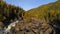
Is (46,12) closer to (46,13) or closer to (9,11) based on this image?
(46,13)

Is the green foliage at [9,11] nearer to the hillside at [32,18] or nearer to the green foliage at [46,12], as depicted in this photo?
the hillside at [32,18]

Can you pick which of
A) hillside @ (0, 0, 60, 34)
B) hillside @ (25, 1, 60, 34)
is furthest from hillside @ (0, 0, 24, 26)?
hillside @ (25, 1, 60, 34)

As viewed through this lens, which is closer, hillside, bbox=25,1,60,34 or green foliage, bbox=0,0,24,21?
hillside, bbox=25,1,60,34

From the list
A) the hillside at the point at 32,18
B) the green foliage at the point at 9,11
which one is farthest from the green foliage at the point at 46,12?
the green foliage at the point at 9,11

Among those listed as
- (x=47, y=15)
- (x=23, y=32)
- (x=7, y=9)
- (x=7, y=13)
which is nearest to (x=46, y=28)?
(x=23, y=32)

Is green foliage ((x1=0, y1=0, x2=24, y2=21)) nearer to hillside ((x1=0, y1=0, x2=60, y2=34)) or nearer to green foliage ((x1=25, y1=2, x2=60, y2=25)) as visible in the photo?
hillside ((x1=0, y1=0, x2=60, y2=34))

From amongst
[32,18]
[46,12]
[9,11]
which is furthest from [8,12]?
[46,12]

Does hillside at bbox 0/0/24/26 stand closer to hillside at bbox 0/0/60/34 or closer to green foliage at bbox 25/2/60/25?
hillside at bbox 0/0/60/34

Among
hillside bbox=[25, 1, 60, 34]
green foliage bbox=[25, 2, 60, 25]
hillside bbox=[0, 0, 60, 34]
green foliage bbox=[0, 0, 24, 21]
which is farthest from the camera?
green foliage bbox=[0, 0, 24, 21]

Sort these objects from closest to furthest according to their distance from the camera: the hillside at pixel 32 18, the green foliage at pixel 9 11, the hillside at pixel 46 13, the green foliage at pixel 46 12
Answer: the hillside at pixel 32 18 → the hillside at pixel 46 13 → the green foliage at pixel 46 12 → the green foliage at pixel 9 11

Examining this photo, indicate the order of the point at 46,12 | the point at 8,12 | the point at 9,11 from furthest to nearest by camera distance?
the point at 9,11, the point at 8,12, the point at 46,12

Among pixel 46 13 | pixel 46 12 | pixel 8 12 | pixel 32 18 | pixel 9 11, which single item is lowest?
pixel 32 18

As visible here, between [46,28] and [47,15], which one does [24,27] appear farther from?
[47,15]

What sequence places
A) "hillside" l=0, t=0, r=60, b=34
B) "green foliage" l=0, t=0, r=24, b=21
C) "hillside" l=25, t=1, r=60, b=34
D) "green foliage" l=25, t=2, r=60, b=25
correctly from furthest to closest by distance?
1. "green foliage" l=0, t=0, r=24, b=21
2. "green foliage" l=25, t=2, r=60, b=25
3. "hillside" l=25, t=1, r=60, b=34
4. "hillside" l=0, t=0, r=60, b=34
